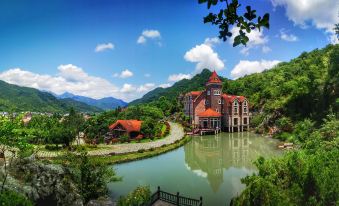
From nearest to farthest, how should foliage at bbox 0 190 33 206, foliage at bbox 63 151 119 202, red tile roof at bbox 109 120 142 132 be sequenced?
foliage at bbox 0 190 33 206 → foliage at bbox 63 151 119 202 → red tile roof at bbox 109 120 142 132

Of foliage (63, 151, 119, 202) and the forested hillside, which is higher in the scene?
the forested hillside

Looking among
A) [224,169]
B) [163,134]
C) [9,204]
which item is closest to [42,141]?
[163,134]

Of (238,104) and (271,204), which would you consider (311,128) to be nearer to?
(238,104)

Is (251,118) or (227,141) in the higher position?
(251,118)

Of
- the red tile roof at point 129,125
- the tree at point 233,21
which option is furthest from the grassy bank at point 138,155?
the tree at point 233,21

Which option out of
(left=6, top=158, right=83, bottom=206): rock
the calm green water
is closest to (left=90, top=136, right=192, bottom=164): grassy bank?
the calm green water

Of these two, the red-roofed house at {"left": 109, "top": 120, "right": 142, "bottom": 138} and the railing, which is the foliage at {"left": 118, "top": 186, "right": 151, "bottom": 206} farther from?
the red-roofed house at {"left": 109, "top": 120, "right": 142, "bottom": 138}

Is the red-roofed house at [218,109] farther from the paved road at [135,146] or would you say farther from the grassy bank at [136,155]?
the grassy bank at [136,155]
